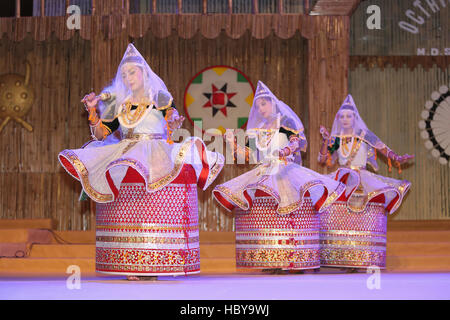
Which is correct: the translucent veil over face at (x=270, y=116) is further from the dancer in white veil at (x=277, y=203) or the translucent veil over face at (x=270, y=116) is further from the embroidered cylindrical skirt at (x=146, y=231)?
the embroidered cylindrical skirt at (x=146, y=231)

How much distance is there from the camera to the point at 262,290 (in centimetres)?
417

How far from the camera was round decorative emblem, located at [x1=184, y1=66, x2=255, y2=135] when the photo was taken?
10258 mm

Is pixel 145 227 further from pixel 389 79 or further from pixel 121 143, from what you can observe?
pixel 389 79

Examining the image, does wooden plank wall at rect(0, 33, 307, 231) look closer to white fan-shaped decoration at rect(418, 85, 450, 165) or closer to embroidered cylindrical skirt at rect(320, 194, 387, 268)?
white fan-shaped decoration at rect(418, 85, 450, 165)

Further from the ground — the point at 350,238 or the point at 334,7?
the point at 334,7

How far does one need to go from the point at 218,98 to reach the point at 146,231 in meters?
5.50

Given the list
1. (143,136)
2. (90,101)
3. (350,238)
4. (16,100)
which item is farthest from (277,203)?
(16,100)

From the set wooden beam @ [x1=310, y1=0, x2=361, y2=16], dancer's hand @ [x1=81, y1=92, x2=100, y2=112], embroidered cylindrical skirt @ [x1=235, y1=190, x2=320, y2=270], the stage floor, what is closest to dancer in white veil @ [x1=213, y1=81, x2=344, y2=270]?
embroidered cylindrical skirt @ [x1=235, y1=190, x2=320, y2=270]

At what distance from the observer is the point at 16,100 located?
33.8ft

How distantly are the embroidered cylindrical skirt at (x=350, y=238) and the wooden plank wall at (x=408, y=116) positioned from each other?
4445mm

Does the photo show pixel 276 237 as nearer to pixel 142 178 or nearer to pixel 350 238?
pixel 350 238

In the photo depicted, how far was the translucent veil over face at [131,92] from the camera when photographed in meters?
5.25
